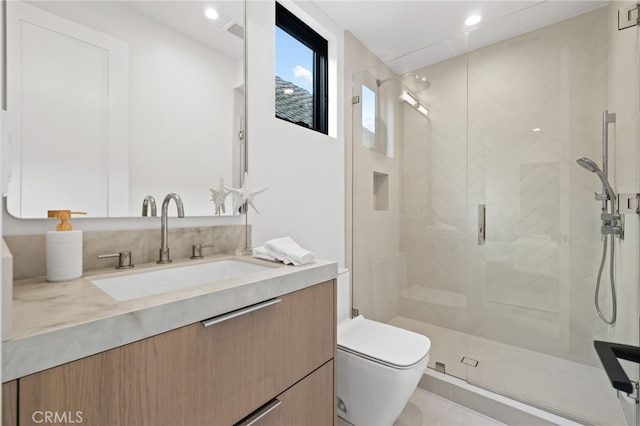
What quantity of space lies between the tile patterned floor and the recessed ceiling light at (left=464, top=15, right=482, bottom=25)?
8.21 feet

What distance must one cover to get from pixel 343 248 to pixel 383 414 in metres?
1.06

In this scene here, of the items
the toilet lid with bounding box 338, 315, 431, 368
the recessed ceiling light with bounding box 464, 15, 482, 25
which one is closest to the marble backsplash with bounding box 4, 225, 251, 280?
the toilet lid with bounding box 338, 315, 431, 368

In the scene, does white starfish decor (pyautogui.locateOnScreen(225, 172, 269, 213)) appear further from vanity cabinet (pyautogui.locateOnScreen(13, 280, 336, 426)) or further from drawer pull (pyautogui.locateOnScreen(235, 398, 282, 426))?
drawer pull (pyautogui.locateOnScreen(235, 398, 282, 426))

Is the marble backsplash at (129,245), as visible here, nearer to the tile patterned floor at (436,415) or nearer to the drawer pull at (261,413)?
the drawer pull at (261,413)

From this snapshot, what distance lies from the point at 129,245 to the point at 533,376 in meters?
2.30

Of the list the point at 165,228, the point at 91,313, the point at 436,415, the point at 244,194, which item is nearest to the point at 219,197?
the point at 244,194

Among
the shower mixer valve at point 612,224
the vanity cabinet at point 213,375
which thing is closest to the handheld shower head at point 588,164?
the shower mixer valve at point 612,224

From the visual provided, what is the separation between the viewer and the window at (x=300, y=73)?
6.04ft

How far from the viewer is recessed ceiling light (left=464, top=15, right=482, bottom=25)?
2.02 meters

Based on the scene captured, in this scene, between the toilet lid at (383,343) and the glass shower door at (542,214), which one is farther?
the glass shower door at (542,214)

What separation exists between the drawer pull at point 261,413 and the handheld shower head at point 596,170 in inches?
78.6

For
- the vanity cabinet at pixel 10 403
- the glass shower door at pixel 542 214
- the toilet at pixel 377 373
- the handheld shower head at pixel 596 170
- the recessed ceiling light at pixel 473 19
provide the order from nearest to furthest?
the vanity cabinet at pixel 10 403, the toilet at pixel 377 373, the handheld shower head at pixel 596 170, the glass shower door at pixel 542 214, the recessed ceiling light at pixel 473 19

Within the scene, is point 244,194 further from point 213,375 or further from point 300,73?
point 300,73

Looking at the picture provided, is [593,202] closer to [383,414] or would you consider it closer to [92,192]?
[383,414]
